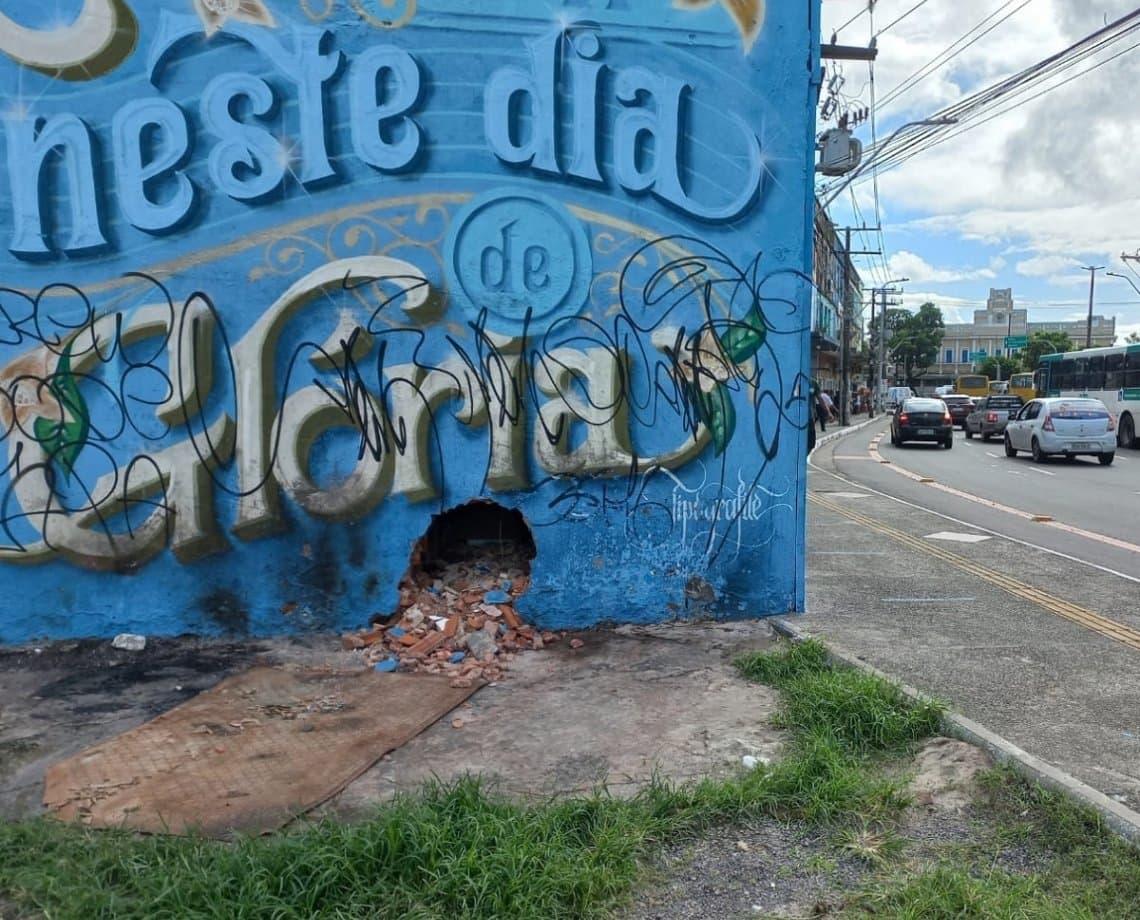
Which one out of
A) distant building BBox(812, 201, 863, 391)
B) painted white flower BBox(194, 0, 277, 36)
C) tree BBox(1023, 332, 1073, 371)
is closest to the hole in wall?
painted white flower BBox(194, 0, 277, 36)

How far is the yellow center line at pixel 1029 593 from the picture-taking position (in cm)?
611

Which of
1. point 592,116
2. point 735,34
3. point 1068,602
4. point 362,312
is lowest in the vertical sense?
point 1068,602

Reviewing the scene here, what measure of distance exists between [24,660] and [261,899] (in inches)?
140

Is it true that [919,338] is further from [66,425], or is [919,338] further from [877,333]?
[66,425]

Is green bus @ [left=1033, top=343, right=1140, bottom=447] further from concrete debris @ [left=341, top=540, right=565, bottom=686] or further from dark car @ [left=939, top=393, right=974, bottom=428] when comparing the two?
concrete debris @ [left=341, top=540, right=565, bottom=686]

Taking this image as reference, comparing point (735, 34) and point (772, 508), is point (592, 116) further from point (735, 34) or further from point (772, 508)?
point (772, 508)

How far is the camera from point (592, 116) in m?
5.80

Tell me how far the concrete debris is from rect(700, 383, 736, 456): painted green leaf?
5.61ft

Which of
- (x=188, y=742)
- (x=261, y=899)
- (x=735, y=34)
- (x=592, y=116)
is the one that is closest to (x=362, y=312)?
(x=592, y=116)

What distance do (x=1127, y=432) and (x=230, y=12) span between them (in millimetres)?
26951

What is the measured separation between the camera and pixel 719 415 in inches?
240

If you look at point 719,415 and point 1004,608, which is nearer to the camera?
point 719,415

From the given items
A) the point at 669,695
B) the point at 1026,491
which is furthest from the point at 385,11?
the point at 1026,491

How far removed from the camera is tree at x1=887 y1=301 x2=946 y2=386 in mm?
92562
